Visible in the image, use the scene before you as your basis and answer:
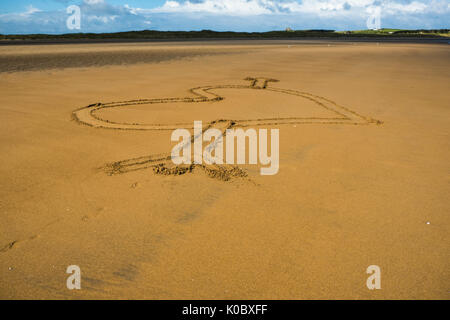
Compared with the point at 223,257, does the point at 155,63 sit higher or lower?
higher

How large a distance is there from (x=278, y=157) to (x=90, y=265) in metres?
2.25

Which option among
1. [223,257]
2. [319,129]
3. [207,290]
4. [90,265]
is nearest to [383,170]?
→ [319,129]

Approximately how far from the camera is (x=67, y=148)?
11.7ft

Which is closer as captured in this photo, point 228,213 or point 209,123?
point 228,213

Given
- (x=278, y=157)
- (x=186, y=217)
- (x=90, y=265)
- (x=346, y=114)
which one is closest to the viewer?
(x=90, y=265)

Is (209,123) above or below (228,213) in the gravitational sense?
above

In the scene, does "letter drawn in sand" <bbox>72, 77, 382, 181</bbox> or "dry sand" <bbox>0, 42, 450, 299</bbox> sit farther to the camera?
"letter drawn in sand" <bbox>72, 77, 382, 181</bbox>

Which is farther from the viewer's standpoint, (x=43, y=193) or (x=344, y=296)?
(x=43, y=193)

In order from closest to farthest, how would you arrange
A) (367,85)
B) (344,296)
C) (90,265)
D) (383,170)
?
(344,296) < (90,265) < (383,170) < (367,85)

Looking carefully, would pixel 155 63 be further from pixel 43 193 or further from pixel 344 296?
pixel 344 296

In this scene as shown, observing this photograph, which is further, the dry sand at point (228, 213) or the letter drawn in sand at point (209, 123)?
the letter drawn in sand at point (209, 123)

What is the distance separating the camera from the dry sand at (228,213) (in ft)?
5.93

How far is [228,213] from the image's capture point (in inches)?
95.3

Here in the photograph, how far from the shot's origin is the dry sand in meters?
1.81
